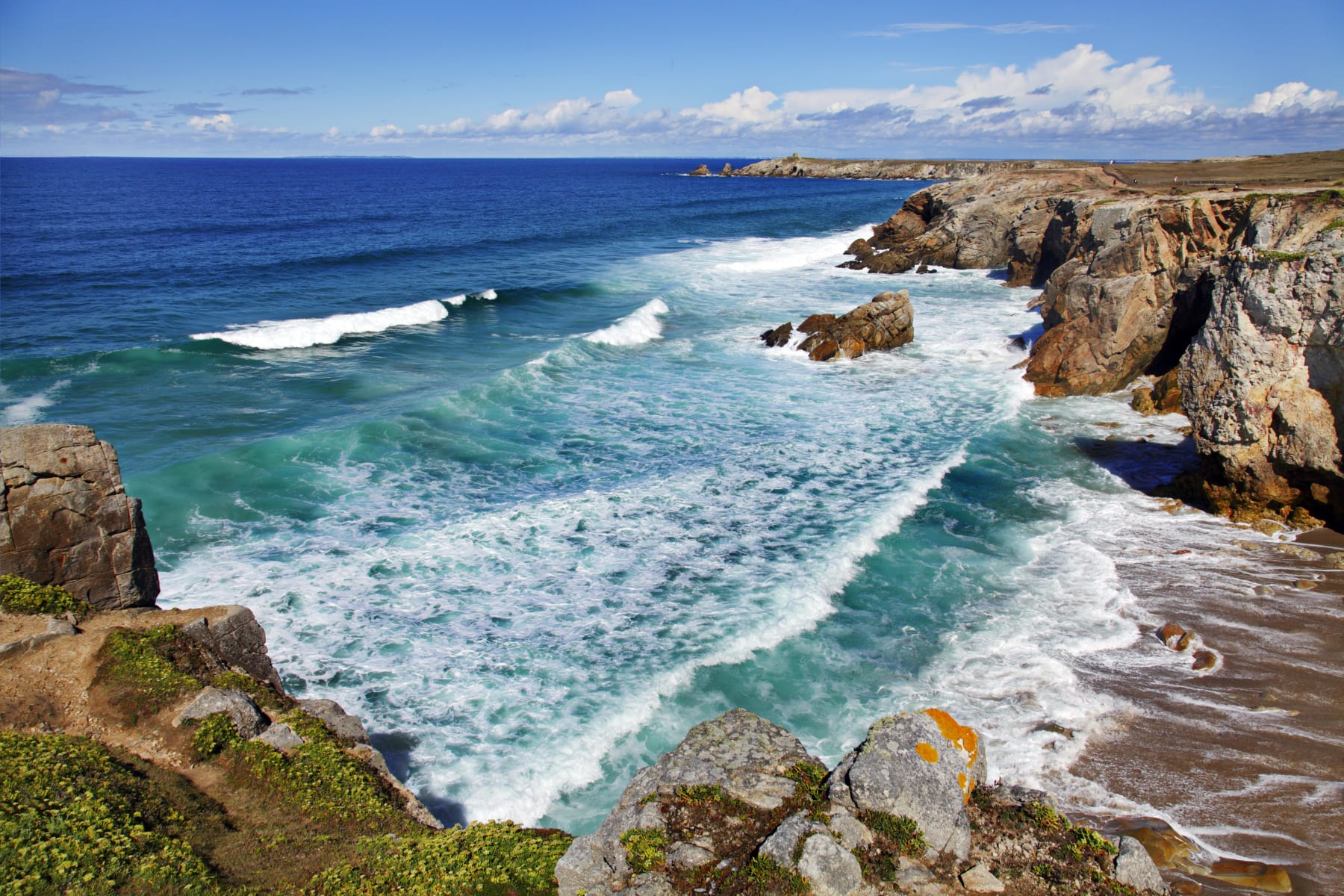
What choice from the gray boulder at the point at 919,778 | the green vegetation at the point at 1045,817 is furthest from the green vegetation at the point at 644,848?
the green vegetation at the point at 1045,817

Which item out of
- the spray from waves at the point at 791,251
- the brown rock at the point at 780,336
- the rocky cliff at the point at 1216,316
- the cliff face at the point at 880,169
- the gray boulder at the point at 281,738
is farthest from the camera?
the cliff face at the point at 880,169

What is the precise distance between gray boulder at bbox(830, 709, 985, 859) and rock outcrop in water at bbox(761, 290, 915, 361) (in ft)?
77.8

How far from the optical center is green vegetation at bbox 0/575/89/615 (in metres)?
9.23

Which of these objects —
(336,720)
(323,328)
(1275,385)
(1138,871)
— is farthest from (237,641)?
(323,328)

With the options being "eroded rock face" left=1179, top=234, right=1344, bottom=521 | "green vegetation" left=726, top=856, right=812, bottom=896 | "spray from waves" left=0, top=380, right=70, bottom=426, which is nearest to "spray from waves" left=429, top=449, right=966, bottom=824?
"green vegetation" left=726, top=856, right=812, bottom=896

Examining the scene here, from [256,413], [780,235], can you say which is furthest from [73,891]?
[780,235]

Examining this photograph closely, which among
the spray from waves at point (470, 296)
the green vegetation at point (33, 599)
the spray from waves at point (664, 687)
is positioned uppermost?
the spray from waves at point (470, 296)

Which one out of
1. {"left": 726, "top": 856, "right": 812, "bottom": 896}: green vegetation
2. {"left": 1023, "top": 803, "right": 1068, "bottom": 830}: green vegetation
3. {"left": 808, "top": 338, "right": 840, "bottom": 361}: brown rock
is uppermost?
{"left": 808, "top": 338, "right": 840, "bottom": 361}: brown rock

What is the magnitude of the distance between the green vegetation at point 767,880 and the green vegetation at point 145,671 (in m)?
6.40

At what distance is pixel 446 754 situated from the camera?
1012 centimetres

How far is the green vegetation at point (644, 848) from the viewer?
21.4 feet

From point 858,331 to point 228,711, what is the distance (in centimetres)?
2694

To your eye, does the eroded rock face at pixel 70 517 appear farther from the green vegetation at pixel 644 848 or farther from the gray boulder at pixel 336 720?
the green vegetation at pixel 644 848

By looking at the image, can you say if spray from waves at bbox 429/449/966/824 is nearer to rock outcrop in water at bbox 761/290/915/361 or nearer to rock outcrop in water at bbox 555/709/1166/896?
rock outcrop in water at bbox 555/709/1166/896
